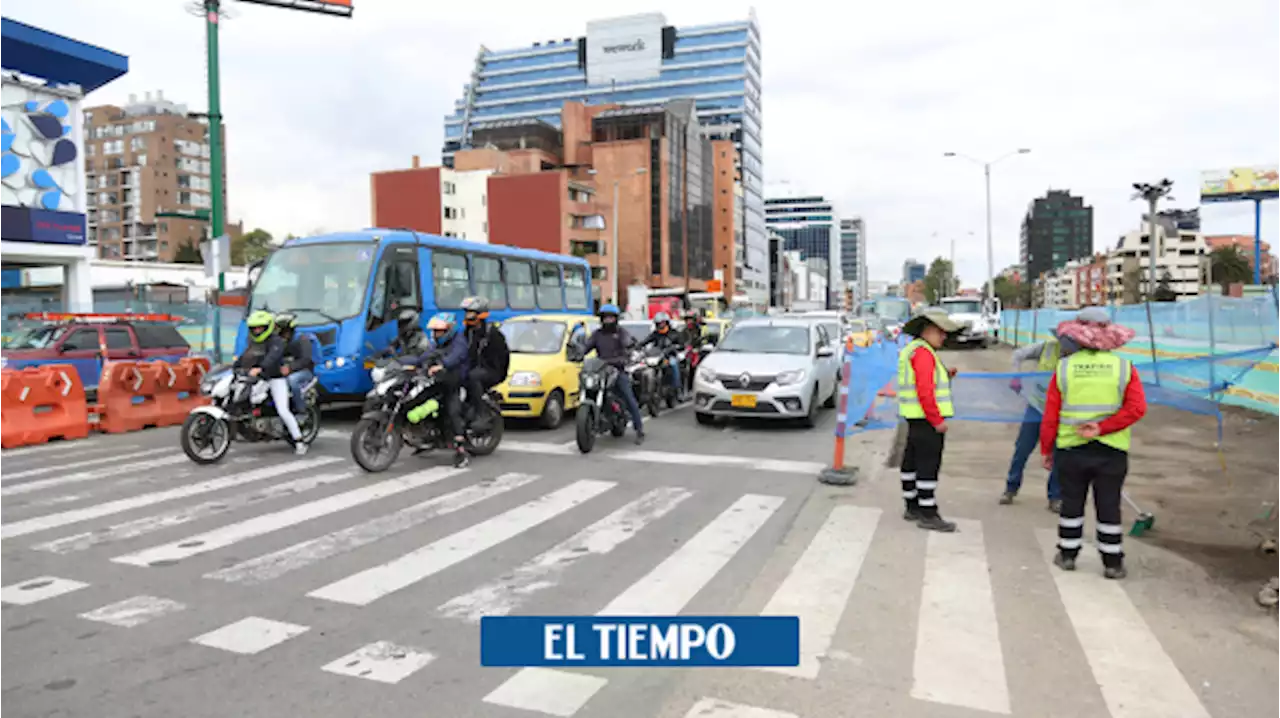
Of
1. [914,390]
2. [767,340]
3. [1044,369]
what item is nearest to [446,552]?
[914,390]

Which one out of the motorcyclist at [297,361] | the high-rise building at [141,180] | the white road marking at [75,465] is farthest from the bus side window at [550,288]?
the high-rise building at [141,180]

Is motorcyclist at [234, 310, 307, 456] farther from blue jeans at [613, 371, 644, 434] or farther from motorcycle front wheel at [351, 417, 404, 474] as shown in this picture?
blue jeans at [613, 371, 644, 434]

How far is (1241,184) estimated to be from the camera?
82.3 meters

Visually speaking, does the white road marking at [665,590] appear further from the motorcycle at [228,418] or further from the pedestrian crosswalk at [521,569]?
the motorcycle at [228,418]

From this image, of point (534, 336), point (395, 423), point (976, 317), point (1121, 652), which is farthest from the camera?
point (976, 317)

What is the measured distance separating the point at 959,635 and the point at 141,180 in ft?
378

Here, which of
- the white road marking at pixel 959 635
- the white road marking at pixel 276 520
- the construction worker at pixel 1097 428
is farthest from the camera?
the white road marking at pixel 276 520

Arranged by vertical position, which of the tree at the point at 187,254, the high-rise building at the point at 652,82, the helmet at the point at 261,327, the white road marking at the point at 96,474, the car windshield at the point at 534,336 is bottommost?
the white road marking at the point at 96,474

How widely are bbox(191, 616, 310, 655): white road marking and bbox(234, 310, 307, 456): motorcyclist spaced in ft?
19.3

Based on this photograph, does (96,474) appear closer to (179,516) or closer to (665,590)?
(179,516)

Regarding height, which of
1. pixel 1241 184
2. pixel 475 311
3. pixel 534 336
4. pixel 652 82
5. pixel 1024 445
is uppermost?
pixel 652 82

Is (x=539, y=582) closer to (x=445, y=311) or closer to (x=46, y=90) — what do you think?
(x=445, y=311)

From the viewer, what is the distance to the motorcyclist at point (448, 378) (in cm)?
964

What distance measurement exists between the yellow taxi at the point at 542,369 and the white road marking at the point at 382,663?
25.6ft
